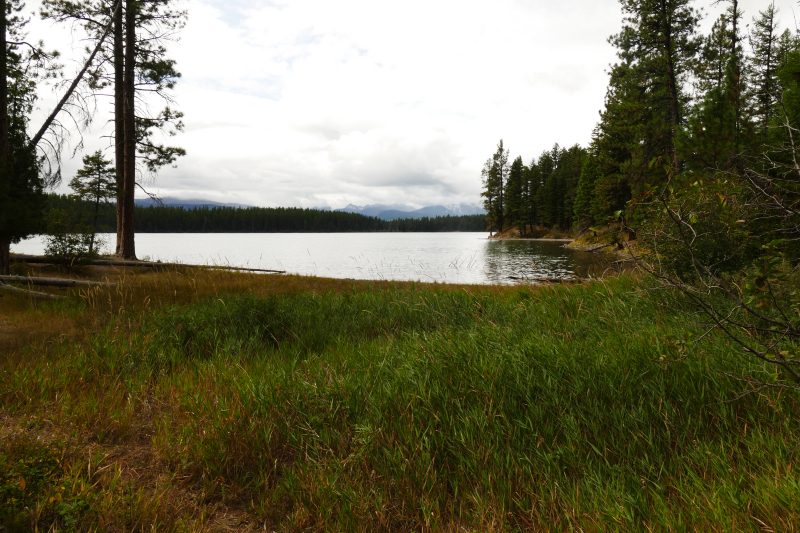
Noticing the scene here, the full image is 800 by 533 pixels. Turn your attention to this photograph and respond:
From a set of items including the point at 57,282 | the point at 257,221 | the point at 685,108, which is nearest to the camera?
the point at 57,282

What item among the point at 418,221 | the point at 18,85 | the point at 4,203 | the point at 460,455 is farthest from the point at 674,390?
the point at 418,221

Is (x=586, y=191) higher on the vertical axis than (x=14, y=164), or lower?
higher

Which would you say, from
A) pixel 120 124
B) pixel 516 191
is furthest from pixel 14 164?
pixel 516 191

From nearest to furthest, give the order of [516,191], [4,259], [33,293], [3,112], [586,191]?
[33,293] < [3,112] < [4,259] < [586,191] < [516,191]

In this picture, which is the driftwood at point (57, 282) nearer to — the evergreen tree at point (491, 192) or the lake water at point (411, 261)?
the lake water at point (411, 261)

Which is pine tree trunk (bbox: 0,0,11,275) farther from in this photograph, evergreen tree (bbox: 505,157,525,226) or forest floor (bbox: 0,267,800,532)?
evergreen tree (bbox: 505,157,525,226)

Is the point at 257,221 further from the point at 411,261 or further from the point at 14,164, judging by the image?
the point at 14,164

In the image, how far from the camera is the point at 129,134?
15273mm

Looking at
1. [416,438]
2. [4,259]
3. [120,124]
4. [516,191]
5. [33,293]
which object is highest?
[516,191]

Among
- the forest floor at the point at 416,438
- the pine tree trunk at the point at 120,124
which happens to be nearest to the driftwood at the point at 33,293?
the forest floor at the point at 416,438

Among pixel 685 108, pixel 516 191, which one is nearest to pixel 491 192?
pixel 516 191

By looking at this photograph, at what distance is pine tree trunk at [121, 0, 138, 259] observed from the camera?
15043 mm

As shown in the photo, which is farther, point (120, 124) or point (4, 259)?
point (120, 124)

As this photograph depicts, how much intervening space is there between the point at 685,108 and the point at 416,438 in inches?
1432
